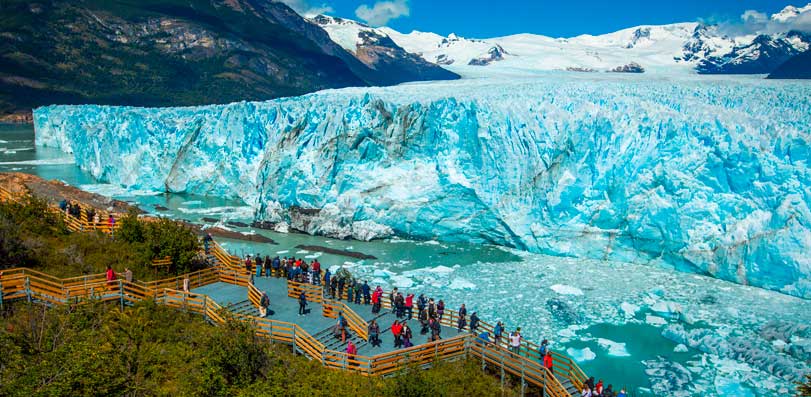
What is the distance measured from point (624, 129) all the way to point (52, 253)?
1646cm

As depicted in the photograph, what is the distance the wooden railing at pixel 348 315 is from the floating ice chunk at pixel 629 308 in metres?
6.91

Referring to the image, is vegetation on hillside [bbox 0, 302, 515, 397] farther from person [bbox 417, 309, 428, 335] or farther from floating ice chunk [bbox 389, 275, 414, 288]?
floating ice chunk [bbox 389, 275, 414, 288]

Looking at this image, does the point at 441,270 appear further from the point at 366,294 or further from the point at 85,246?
the point at 85,246

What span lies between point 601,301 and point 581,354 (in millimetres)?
3110

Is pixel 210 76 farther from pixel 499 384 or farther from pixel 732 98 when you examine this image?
pixel 499 384

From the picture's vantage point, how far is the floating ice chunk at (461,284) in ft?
51.1

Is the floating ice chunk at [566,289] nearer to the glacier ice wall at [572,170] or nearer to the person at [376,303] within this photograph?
the glacier ice wall at [572,170]

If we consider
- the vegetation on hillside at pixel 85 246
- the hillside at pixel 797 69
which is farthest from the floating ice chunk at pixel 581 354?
the hillside at pixel 797 69

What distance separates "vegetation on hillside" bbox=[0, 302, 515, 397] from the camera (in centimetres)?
654

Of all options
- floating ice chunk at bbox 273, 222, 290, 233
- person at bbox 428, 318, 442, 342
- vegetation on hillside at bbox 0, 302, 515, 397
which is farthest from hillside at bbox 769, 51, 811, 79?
vegetation on hillside at bbox 0, 302, 515, 397

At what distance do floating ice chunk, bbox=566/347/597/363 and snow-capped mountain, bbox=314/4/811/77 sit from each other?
58.3 meters

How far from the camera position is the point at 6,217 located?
44.0 ft

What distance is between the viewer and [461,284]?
15789 mm

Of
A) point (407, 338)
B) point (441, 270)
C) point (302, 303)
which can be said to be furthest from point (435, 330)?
point (441, 270)
